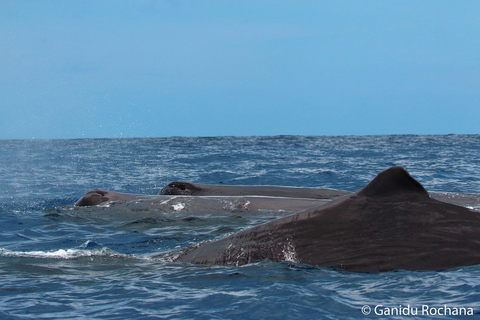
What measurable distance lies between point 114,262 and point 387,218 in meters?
3.60

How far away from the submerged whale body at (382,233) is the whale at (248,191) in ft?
27.8

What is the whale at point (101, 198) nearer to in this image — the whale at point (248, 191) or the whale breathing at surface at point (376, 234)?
the whale at point (248, 191)

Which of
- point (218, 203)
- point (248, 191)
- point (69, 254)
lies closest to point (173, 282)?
point (69, 254)

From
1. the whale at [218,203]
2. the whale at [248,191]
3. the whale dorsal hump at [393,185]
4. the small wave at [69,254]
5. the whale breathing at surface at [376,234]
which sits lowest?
the small wave at [69,254]

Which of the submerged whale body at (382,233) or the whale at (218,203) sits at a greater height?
the submerged whale body at (382,233)

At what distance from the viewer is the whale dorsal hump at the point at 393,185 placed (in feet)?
22.2

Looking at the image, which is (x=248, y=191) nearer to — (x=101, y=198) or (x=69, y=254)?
(x=101, y=198)

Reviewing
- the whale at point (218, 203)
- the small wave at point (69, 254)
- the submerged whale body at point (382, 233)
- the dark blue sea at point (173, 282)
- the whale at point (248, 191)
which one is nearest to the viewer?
the dark blue sea at point (173, 282)

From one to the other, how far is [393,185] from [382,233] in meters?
0.57

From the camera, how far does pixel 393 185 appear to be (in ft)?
22.3

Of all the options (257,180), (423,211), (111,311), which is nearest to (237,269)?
(111,311)

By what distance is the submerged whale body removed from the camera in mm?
6473

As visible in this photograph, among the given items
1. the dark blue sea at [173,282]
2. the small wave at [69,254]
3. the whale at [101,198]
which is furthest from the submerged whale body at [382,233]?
the whale at [101,198]

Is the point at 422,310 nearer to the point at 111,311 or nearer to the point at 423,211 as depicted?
the point at 423,211
